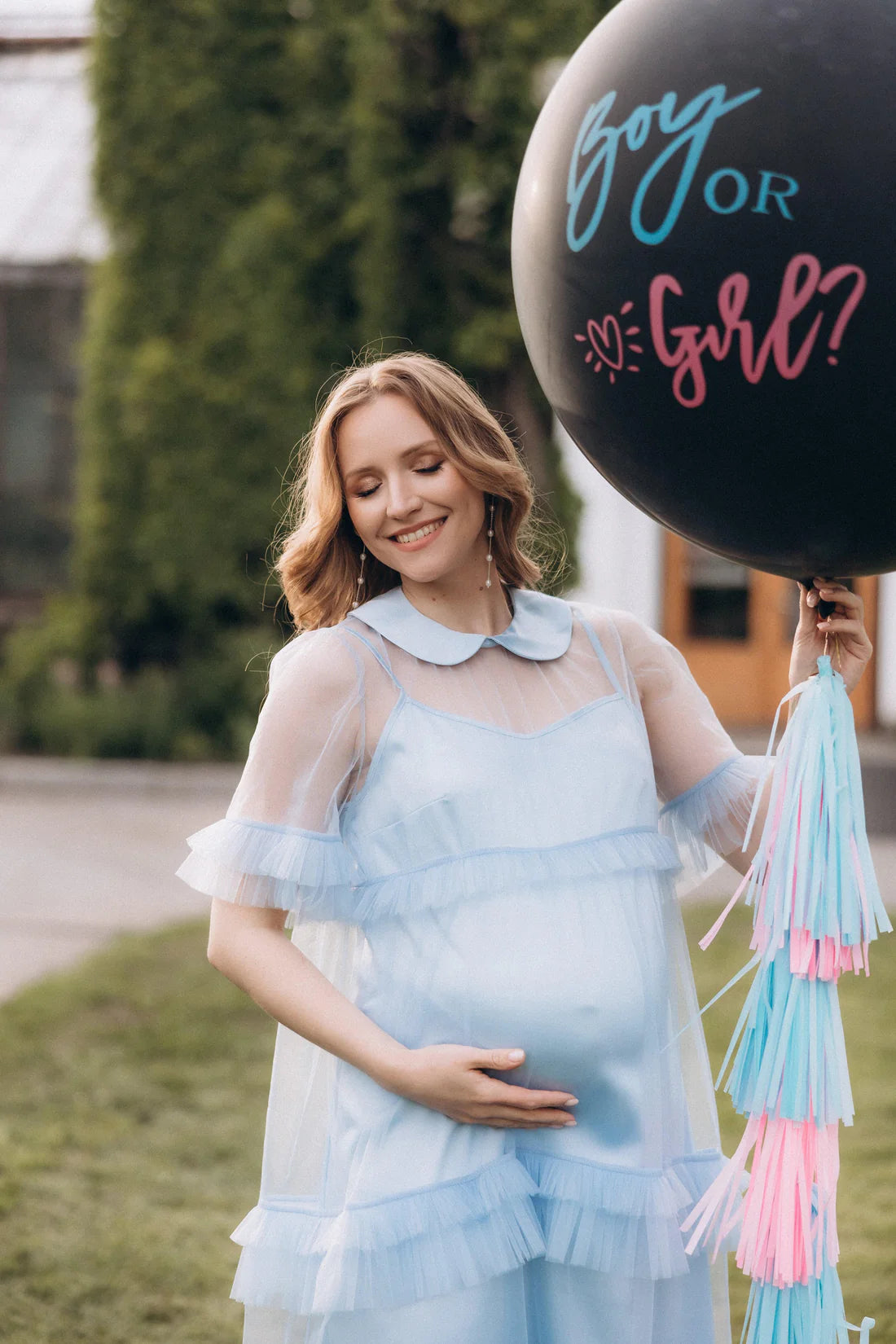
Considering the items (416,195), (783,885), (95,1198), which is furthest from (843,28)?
(416,195)

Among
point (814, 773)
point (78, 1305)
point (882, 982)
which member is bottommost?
point (78, 1305)

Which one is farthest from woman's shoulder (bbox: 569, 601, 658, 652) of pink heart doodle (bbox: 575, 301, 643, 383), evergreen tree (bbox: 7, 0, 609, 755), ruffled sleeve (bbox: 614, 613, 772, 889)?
evergreen tree (bbox: 7, 0, 609, 755)

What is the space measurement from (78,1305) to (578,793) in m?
1.83

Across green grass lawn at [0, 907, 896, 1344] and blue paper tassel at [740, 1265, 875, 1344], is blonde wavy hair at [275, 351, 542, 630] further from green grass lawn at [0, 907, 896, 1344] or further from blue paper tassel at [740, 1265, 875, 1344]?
green grass lawn at [0, 907, 896, 1344]

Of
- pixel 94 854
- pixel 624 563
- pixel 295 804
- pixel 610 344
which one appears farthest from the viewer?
pixel 624 563

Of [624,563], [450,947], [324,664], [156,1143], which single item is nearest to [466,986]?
[450,947]

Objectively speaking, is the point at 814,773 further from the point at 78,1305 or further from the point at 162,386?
the point at 162,386

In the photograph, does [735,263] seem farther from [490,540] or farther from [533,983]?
[533,983]

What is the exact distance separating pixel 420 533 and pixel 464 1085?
61cm

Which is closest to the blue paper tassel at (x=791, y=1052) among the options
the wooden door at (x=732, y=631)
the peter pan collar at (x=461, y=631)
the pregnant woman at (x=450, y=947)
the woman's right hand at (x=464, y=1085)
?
the pregnant woman at (x=450, y=947)

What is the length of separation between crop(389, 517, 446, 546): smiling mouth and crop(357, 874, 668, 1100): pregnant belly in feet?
1.37

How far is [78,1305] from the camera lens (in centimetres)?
282

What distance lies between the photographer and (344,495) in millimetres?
1704

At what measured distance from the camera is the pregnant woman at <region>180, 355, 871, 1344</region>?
1.54 meters
